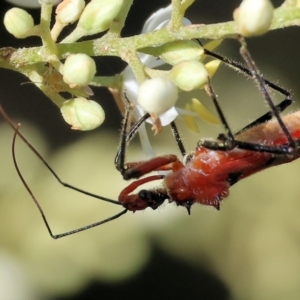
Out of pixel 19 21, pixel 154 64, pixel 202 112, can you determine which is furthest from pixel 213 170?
pixel 19 21

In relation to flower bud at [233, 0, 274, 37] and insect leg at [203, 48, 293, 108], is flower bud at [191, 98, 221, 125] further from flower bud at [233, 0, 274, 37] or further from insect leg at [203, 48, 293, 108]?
flower bud at [233, 0, 274, 37]

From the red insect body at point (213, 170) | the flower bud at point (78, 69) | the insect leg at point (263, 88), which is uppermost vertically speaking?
the flower bud at point (78, 69)

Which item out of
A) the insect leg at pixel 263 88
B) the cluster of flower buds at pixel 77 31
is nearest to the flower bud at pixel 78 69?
the cluster of flower buds at pixel 77 31

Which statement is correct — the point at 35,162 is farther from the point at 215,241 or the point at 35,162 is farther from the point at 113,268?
the point at 215,241

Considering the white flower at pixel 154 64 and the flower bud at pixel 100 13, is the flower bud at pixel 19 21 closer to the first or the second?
the flower bud at pixel 100 13

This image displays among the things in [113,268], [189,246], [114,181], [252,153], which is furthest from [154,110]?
[189,246]

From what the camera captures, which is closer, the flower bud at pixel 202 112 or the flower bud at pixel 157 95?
the flower bud at pixel 157 95

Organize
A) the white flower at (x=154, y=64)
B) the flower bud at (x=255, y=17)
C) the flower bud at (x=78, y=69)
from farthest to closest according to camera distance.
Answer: the white flower at (x=154, y=64), the flower bud at (x=78, y=69), the flower bud at (x=255, y=17)
